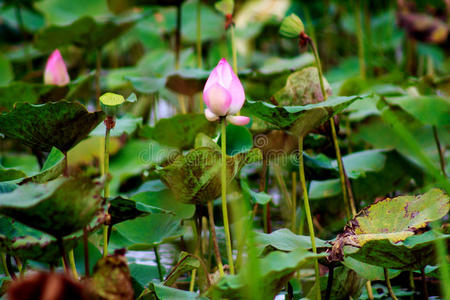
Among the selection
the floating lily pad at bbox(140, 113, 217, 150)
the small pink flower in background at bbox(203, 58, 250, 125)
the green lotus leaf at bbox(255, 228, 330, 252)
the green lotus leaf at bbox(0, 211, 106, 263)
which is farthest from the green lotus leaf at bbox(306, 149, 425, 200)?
the green lotus leaf at bbox(0, 211, 106, 263)

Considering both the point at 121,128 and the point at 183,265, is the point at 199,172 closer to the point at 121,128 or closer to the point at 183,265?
the point at 183,265

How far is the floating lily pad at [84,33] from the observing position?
140 centimetres

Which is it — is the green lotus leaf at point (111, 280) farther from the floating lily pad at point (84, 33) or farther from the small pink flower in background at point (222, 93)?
the floating lily pad at point (84, 33)

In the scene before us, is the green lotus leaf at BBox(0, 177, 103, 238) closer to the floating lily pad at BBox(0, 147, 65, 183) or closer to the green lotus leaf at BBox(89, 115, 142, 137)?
the floating lily pad at BBox(0, 147, 65, 183)

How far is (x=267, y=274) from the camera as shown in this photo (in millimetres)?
516

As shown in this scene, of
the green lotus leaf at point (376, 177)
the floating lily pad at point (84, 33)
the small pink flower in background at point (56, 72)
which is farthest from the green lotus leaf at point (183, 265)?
the floating lily pad at point (84, 33)

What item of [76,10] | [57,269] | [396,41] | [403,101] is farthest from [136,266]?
[396,41]

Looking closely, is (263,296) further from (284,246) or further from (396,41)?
(396,41)

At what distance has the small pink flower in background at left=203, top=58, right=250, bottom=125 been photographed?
62 centimetres

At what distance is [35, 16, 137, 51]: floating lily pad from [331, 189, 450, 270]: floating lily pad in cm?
95

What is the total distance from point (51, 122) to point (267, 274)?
0.34 meters

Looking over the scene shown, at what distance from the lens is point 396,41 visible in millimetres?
2711

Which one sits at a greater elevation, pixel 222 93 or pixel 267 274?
pixel 222 93

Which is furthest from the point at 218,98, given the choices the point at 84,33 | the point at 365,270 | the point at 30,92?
the point at 84,33
